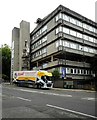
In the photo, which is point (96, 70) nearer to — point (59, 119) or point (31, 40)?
point (31, 40)

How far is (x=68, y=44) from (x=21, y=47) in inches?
907

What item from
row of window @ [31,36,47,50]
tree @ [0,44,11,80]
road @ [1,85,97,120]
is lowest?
road @ [1,85,97,120]

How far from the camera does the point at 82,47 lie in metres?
60.5

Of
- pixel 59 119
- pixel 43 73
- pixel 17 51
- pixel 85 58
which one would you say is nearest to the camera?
pixel 59 119

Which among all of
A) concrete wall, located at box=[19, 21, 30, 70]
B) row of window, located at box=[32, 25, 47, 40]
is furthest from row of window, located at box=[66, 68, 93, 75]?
concrete wall, located at box=[19, 21, 30, 70]

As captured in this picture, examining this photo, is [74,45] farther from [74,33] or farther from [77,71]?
[77,71]

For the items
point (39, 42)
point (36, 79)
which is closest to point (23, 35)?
point (39, 42)

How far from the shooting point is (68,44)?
55.2 metres

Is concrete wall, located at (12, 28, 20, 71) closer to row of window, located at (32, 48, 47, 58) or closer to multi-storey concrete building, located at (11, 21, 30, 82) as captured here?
multi-storey concrete building, located at (11, 21, 30, 82)

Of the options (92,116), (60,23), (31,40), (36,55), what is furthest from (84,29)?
(92,116)

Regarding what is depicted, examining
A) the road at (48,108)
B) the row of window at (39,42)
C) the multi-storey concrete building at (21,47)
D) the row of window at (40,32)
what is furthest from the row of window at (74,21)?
the road at (48,108)

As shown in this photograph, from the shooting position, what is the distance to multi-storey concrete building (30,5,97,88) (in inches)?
2120

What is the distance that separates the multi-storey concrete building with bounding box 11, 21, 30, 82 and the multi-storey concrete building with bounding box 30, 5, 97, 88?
20.7 feet

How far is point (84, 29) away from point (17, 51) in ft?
84.2
